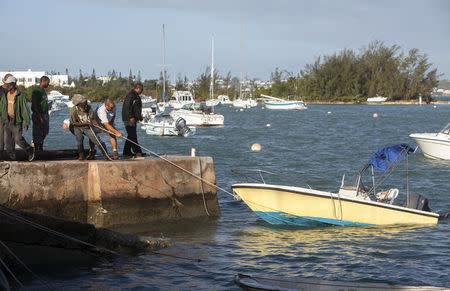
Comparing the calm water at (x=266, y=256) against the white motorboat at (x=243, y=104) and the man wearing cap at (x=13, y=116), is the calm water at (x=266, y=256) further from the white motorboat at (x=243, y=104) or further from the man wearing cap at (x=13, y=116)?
the white motorboat at (x=243, y=104)

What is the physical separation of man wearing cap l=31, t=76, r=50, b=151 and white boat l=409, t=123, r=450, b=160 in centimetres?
1854

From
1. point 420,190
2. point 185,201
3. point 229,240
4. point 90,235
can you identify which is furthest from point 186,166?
point 420,190

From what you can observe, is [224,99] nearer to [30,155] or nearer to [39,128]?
[39,128]

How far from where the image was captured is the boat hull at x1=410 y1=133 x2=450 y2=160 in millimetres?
25875

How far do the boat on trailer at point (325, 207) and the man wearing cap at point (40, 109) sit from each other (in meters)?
4.30

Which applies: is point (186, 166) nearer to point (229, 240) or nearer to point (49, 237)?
point (229, 240)

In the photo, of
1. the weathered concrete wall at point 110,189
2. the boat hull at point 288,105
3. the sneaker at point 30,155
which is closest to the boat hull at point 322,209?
the weathered concrete wall at point 110,189

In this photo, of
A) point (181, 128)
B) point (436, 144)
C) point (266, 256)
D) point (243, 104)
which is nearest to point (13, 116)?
point (266, 256)

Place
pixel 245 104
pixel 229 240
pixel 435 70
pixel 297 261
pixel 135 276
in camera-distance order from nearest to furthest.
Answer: pixel 135 276
pixel 297 261
pixel 229 240
pixel 245 104
pixel 435 70

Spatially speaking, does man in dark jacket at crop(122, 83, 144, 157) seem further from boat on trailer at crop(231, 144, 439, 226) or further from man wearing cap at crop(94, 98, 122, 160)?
boat on trailer at crop(231, 144, 439, 226)

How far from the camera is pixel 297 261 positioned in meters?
10.6

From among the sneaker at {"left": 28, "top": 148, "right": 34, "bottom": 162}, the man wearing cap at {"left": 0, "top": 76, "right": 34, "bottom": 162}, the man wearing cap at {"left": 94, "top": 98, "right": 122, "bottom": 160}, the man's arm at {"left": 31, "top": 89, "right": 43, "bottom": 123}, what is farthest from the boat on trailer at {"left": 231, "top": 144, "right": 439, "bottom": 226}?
the man wearing cap at {"left": 0, "top": 76, "right": 34, "bottom": 162}

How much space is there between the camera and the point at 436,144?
85.9 ft

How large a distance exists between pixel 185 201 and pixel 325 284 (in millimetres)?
4859
